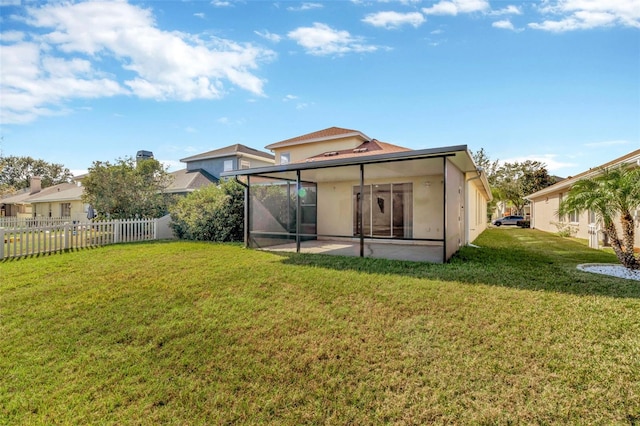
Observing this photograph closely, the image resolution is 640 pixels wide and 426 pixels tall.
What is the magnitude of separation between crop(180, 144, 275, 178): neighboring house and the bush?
9.66m

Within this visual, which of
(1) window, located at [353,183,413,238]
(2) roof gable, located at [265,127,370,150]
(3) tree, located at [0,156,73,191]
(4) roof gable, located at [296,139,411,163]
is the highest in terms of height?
(3) tree, located at [0,156,73,191]

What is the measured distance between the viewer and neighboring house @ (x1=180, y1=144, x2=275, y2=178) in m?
22.9

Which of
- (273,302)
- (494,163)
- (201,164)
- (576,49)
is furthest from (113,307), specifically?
(494,163)

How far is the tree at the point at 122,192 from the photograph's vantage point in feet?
49.2

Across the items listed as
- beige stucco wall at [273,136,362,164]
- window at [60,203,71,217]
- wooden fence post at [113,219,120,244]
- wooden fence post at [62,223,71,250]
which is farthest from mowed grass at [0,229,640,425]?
window at [60,203,71,217]

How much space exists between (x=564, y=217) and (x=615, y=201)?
14260 millimetres

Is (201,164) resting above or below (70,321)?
above

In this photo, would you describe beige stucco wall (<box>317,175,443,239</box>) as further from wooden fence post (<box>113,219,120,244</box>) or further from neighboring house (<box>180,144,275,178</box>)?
neighboring house (<box>180,144,275,178</box>)

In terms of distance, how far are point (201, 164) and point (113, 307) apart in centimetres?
2093

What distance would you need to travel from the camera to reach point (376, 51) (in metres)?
12.0

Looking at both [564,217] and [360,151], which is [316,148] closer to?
[360,151]

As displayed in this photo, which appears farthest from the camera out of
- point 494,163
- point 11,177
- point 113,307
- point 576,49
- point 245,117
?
point 11,177

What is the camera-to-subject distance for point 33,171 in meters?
55.8

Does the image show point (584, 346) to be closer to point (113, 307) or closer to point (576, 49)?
point (113, 307)
